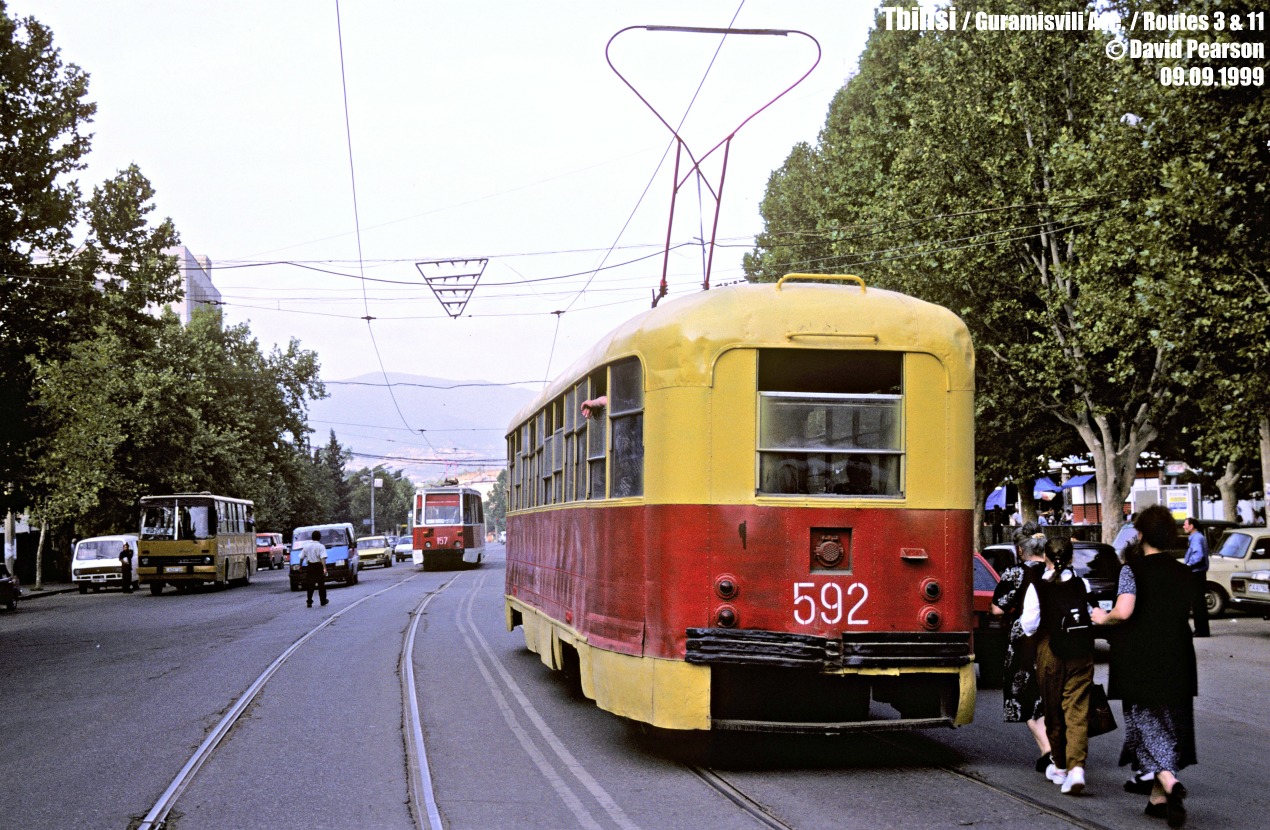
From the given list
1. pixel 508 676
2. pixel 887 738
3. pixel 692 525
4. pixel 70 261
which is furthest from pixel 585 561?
pixel 70 261

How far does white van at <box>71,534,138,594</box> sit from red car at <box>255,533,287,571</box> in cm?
2527

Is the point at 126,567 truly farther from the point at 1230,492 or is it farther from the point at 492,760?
the point at 492,760

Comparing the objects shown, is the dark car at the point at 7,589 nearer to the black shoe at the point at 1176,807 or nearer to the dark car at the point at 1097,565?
the dark car at the point at 1097,565

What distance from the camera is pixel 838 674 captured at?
823 centimetres

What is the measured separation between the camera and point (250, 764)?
8.89 m

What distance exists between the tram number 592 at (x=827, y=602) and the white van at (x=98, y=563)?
36.6 m

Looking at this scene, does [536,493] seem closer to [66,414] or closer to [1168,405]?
[1168,405]

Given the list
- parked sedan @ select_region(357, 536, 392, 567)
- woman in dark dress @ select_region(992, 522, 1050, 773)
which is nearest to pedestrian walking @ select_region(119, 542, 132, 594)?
parked sedan @ select_region(357, 536, 392, 567)

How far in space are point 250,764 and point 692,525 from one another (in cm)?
341

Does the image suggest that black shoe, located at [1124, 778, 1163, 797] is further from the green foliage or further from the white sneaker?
the green foliage

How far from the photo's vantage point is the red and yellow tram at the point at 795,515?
8.27 m

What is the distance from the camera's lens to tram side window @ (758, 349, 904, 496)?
8.49 meters

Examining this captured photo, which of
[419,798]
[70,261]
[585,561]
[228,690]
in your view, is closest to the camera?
[419,798]

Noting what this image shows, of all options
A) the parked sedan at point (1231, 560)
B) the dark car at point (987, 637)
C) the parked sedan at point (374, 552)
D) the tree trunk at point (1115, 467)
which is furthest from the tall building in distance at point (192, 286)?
the dark car at point (987, 637)
